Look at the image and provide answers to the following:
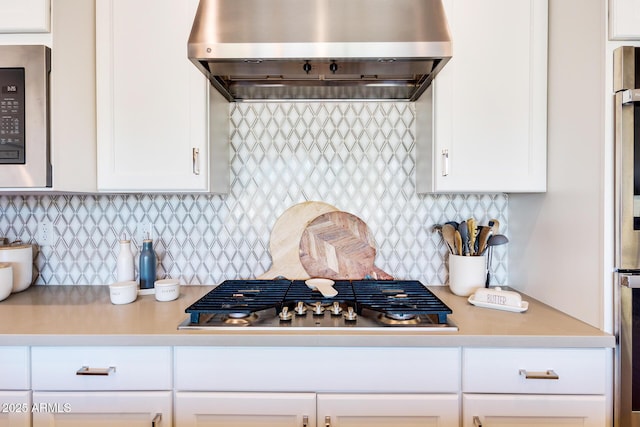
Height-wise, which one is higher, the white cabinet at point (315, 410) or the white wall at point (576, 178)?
the white wall at point (576, 178)

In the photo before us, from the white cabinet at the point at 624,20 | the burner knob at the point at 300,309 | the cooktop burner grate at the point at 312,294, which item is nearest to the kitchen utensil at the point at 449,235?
the cooktop burner grate at the point at 312,294

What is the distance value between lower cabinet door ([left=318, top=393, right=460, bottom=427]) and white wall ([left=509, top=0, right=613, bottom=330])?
57 cm

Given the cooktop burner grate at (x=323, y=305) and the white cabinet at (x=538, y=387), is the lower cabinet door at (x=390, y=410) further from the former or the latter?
the cooktop burner grate at (x=323, y=305)

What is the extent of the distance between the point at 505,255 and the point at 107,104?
6.21ft

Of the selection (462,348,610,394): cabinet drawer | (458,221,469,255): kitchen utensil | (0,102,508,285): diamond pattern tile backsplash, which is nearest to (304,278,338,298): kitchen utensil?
(0,102,508,285): diamond pattern tile backsplash

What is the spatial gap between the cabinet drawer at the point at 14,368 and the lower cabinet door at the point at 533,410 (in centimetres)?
138

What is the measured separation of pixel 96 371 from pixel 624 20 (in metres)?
1.97

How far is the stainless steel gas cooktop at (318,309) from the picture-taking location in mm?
1178

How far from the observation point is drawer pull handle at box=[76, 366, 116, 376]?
110cm

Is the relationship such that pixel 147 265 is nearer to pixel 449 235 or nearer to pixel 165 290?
pixel 165 290

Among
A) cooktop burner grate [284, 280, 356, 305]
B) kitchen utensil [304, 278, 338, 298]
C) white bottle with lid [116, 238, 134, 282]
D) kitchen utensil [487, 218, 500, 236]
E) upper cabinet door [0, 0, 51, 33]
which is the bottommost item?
cooktop burner grate [284, 280, 356, 305]

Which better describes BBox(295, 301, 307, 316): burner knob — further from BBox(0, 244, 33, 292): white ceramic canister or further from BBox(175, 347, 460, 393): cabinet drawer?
BBox(0, 244, 33, 292): white ceramic canister

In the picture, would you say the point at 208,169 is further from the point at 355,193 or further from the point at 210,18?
the point at 355,193

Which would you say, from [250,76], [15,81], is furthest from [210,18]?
[15,81]
